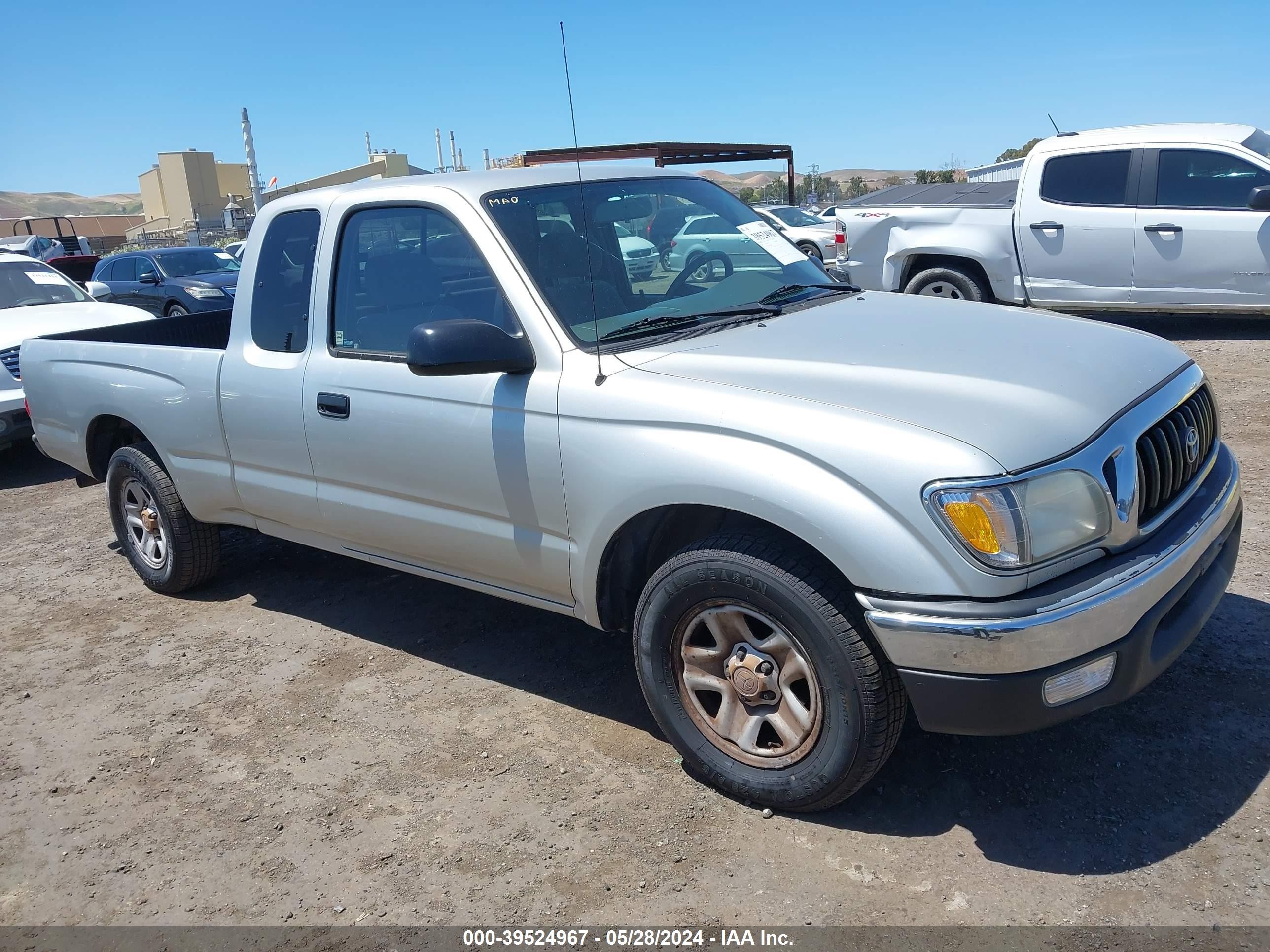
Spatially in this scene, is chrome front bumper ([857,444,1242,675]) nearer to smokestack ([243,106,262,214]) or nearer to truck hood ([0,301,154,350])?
truck hood ([0,301,154,350])

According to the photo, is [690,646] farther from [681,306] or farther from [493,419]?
[681,306]

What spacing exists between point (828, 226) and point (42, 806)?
18.5 metres

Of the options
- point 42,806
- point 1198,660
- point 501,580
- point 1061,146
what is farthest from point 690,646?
point 1061,146

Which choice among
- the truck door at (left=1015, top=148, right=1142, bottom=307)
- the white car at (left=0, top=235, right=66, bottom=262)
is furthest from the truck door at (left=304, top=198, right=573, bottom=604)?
the white car at (left=0, top=235, right=66, bottom=262)

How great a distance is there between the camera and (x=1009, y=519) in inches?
97.7

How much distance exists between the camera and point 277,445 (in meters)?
4.22

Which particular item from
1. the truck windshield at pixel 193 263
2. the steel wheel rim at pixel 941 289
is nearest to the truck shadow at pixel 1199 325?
the steel wheel rim at pixel 941 289

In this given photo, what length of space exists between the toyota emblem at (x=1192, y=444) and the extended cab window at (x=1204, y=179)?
7.13 metres

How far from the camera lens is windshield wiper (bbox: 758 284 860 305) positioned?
12.7ft

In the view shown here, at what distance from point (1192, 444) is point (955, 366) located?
819 mm

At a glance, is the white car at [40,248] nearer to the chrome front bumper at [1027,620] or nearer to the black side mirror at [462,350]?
the black side mirror at [462,350]

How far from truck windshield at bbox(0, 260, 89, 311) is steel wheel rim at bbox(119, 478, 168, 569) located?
16.8 ft

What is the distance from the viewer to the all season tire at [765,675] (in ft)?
8.97

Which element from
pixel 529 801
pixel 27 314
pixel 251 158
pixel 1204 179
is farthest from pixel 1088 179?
pixel 251 158
